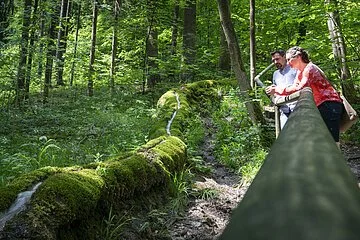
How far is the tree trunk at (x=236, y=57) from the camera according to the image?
9.13 m

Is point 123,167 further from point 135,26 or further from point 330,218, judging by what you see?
point 135,26

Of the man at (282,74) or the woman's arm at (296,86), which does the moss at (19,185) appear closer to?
the woman's arm at (296,86)

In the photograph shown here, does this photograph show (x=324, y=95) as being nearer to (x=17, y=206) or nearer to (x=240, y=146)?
(x=17, y=206)

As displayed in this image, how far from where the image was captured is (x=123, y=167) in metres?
4.31

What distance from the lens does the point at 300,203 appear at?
0.49 meters

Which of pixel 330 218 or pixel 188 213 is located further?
pixel 188 213

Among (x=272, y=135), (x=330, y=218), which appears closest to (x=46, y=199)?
(x=330, y=218)

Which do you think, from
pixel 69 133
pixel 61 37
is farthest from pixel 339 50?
pixel 61 37

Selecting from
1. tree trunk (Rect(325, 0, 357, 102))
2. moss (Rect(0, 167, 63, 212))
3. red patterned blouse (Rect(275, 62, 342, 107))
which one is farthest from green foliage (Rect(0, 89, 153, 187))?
tree trunk (Rect(325, 0, 357, 102))

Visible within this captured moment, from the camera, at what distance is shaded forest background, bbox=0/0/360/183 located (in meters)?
8.21

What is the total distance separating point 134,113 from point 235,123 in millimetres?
3463

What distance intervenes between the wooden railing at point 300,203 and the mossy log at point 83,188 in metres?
2.38

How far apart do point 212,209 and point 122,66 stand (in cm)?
1374

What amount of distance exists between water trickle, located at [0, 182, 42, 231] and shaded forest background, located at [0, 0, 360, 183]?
1663 mm
